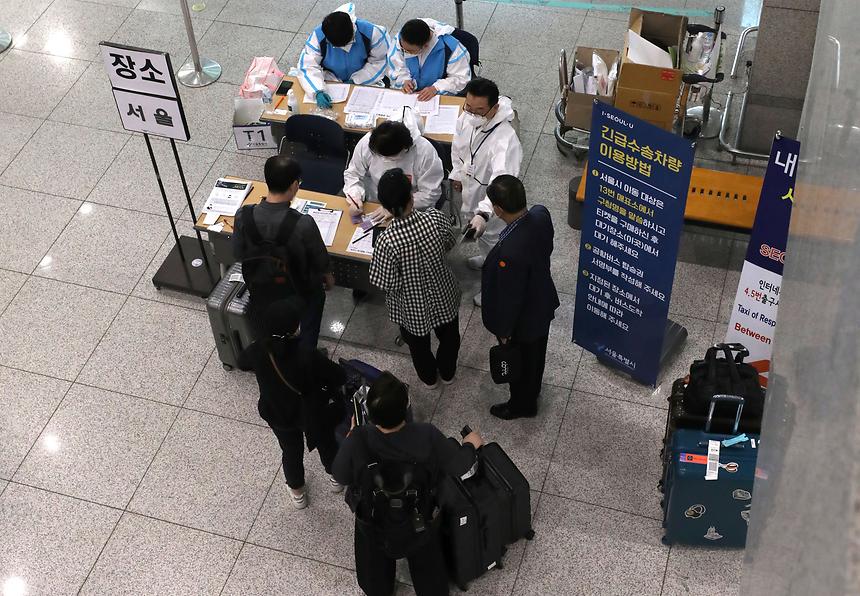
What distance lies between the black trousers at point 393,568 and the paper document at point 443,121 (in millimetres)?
2809

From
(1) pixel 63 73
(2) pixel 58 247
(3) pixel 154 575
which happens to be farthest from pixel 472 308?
(1) pixel 63 73

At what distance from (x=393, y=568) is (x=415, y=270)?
55.4 inches

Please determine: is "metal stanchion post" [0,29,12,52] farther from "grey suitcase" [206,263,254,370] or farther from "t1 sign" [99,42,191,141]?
"grey suitcase" [206,263,254,370]

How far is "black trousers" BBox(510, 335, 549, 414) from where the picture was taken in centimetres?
455

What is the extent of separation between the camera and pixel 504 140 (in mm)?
5035

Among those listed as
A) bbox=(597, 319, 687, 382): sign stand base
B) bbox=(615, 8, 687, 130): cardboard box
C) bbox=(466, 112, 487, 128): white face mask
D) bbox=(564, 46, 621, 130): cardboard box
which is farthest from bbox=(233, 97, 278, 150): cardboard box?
bbox=(597, 319, 687, 382): sign stand base

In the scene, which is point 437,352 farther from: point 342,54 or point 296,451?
point 342,54

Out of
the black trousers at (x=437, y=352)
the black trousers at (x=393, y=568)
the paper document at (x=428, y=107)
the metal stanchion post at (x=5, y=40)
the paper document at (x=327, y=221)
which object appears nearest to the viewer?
the black trousers at (x=393, y=568)

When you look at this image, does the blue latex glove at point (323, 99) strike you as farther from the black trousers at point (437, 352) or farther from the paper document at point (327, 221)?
the black trousers at point (437, 352)

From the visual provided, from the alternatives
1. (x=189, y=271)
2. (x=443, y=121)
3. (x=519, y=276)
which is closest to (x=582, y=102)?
(x=443, y=121)

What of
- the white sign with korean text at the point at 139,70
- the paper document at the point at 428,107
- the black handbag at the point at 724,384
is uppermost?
the white sign with korean text at the point at 139,70

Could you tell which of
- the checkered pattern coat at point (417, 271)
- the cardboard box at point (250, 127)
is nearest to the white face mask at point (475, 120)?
the checkered pattern coat at point (417, 271)

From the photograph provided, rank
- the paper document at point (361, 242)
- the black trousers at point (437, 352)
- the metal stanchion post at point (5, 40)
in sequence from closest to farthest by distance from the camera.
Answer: the black trousers at point (437, 352) < the paper document at point (361, 242) < the metal stanchion post at point (5, 40)

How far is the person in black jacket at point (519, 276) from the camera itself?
4.03 metres
